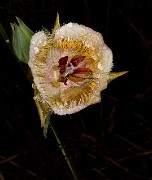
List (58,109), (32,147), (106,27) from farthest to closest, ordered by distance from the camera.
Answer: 1. (106,27)
2. (32,147)
3. (58,109)

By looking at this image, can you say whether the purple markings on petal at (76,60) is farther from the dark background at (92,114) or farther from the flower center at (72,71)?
the dark background at (92,114)

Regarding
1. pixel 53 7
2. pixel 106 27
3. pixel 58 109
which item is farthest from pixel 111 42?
pixel 58 109

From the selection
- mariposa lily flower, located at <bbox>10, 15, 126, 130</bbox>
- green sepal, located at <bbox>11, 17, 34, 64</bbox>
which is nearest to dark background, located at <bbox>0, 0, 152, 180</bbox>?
mariposa lily flower, located at <bbox>10, 15, 126, 130</bbox>

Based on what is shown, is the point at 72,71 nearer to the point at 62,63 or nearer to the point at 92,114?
the point at 62,63

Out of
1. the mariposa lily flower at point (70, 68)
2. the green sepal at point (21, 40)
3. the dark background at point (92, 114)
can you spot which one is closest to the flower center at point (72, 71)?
the mariposa lily flower at point (70, 68)

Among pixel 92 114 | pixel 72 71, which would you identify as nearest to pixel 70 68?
pixel 72 71

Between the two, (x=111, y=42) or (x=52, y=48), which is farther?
(x=111, y=42)

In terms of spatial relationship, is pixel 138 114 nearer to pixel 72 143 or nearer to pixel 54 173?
pixel 72 143
